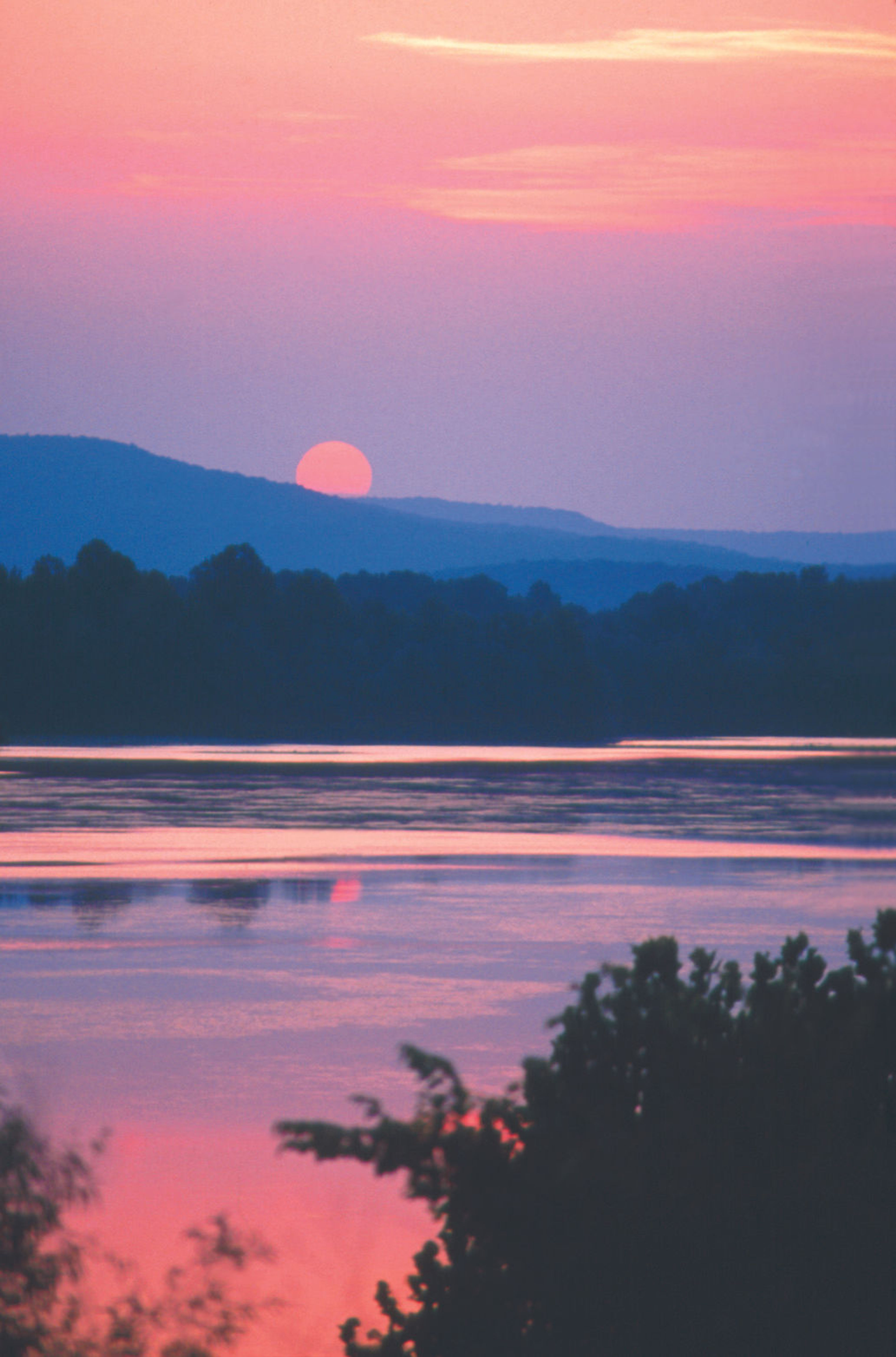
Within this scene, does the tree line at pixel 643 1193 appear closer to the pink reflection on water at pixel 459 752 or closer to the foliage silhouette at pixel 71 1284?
the foliage silhouette at pixel 71 1284

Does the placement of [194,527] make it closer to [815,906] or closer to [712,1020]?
[815,906]

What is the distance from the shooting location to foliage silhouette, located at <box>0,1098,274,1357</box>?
4.75 meters

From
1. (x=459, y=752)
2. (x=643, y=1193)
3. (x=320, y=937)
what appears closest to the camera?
(x=643, y=1193)

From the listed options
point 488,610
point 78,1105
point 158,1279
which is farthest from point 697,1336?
point 488,610

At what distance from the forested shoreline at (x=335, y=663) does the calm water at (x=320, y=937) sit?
1215 inches

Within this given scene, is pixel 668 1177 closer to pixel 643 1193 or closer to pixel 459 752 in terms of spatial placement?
pixel 643 1193

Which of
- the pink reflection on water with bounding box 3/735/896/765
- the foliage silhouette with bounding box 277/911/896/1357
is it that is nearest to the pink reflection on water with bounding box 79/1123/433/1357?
the foliage silhouette with bounding box 277/911/896/1357

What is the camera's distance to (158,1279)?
726 cm

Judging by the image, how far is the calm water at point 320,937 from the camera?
8.65 metres

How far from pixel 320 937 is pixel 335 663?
57734 mm

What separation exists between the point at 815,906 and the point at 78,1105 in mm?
9928

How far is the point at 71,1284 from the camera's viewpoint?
532 cm

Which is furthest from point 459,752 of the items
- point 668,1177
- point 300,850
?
point 668,1177

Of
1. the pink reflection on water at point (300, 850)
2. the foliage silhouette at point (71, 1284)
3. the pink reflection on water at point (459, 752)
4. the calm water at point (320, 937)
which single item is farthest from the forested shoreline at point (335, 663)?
the foliage silhouette at point (71, 1284)
